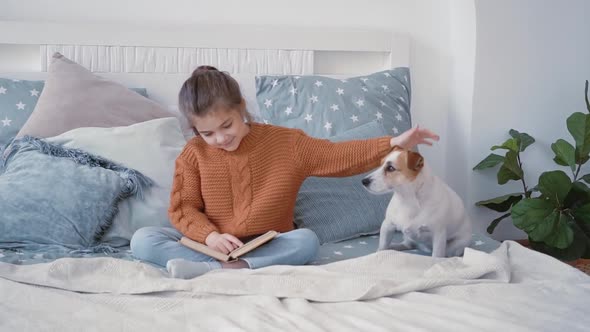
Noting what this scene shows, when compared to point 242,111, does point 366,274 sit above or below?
below

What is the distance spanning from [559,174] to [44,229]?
1681 mm

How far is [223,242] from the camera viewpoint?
171 centimetres

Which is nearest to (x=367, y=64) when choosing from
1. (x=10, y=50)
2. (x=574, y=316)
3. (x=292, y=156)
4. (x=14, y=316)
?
(x=292, y=156)

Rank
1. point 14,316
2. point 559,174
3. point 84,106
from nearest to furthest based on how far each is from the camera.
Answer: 1. point 14,316
2. point 84,106
3. point 559,174

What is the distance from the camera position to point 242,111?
1.81 meters

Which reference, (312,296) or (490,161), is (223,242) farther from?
(490,161)

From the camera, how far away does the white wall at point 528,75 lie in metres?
2.62

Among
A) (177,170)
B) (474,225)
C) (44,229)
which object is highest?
(177,170)

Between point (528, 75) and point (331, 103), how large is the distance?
84cm

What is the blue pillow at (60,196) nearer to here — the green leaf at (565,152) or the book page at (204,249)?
the book page at (204,249)

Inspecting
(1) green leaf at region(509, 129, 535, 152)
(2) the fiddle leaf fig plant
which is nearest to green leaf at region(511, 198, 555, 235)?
(2) the fiddle leaf fig plant

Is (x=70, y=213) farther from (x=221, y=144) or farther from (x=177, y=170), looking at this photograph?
(x=221, y=144)

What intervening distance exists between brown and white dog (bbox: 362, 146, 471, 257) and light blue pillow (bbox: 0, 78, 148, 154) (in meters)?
1.19


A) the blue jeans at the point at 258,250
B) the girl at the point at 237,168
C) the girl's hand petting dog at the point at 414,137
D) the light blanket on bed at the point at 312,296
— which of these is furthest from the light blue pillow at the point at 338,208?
the light blanket on bed at the point at 312,296
